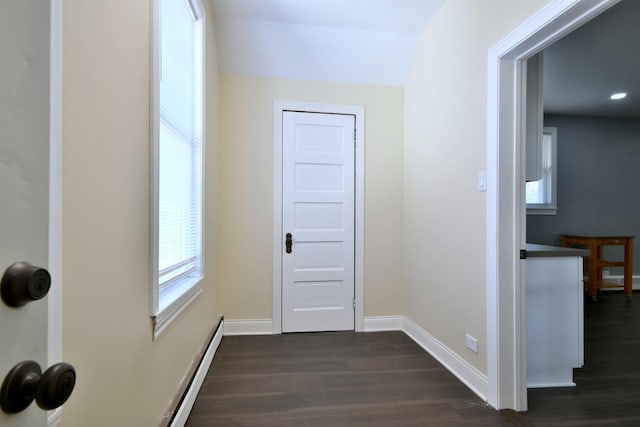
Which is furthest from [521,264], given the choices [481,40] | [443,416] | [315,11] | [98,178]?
[315,11]

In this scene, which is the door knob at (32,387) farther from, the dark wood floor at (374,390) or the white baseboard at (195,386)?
the dark wood floor at (374,390)

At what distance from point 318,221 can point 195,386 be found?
172 centimetres

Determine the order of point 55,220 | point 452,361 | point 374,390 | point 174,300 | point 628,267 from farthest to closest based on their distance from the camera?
point 628,267, point 452,361, point 374,390, point 174,300, point 55,220

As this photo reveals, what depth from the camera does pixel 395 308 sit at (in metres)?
3.17

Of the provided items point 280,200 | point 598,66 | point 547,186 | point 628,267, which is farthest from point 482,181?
point 628,267

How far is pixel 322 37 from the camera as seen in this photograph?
2844 mm

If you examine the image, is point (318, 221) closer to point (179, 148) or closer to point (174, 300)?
point (179, 148)

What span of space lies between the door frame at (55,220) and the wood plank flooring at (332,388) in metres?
1.31

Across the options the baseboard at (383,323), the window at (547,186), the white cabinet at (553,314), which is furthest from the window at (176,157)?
the window at (547,186)

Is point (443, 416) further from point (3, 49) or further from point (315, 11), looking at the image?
point (315, 11)

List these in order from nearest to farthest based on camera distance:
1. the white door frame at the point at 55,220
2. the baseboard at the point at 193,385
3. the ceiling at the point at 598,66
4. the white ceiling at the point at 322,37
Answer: the white door frame at the point at 55,220
the baseboard at the point at 193,385
the ceiling at the point at 598,66
the white ceiling at the point at 322,37

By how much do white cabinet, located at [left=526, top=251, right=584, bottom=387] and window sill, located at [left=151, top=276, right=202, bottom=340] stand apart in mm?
2137

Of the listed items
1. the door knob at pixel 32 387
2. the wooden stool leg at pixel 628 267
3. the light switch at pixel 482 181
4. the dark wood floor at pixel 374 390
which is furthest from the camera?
the wooden stool leg at pixel 628 267

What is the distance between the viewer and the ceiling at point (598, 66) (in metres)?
2.44
